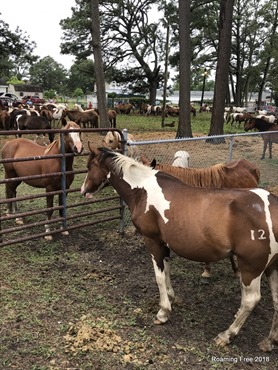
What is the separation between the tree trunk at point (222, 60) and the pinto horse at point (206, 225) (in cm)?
1098

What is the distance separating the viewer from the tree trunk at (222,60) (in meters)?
12.5

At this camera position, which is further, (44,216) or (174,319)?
(44,216)

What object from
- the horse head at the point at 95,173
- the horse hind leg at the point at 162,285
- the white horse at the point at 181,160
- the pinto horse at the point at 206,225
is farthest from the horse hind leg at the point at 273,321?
the white horse at the point at 181,160

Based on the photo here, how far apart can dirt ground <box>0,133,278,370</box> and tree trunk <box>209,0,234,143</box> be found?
10.2 metres

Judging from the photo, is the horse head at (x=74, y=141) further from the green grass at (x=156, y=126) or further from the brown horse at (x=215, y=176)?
the green grass at (x=156, y=126)

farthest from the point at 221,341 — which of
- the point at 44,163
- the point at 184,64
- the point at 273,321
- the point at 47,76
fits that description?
the point at 47,76

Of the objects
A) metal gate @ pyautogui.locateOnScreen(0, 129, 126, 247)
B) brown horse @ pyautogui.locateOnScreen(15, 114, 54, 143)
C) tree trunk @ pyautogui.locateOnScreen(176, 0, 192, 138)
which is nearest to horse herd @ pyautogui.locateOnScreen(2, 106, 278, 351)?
metal gate @ pyautogui.locateOnScreen(0, 129, 126, 247)

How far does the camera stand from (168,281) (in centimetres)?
335

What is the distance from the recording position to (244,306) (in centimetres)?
271

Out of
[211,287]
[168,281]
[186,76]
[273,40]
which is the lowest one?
[211,287]

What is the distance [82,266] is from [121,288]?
689 mm

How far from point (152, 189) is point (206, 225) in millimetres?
658

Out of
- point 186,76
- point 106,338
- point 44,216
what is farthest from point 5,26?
point 106,338

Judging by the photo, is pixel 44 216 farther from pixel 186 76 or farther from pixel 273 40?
pixel 273 40
